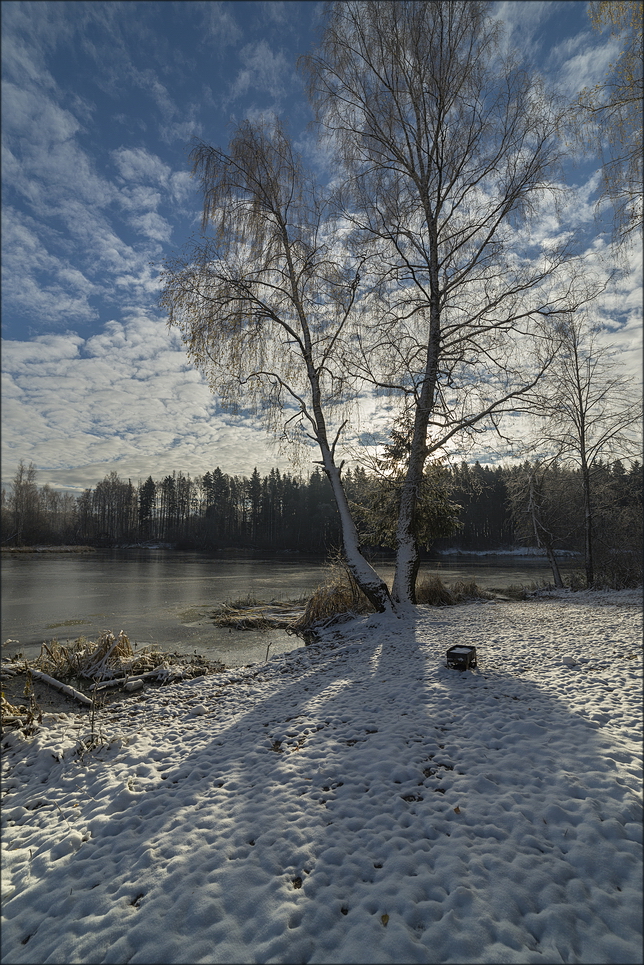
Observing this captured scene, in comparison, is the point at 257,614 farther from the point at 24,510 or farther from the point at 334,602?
the point at 24,510

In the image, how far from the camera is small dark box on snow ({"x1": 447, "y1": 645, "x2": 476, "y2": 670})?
5221mm

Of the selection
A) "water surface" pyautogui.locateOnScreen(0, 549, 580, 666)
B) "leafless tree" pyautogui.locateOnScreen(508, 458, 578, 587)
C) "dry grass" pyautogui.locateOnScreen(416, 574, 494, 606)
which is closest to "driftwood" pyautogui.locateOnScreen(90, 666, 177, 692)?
"water surface" pyautogui.locateOnScreen(0, 549, 580, 666)

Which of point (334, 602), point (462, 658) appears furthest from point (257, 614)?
point (462, 658)

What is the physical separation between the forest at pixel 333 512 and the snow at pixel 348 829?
5.67 metres

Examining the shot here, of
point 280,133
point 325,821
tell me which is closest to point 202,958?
point 325,821

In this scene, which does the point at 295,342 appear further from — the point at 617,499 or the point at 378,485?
the point at 617,499

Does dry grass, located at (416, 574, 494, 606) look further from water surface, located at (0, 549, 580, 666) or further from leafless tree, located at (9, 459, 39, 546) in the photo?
leafless tree, located at (9, 459, 39, 546)

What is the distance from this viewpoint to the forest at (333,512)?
447 inches

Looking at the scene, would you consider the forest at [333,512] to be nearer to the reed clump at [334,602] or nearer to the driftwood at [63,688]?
the reed clump at [334,602]

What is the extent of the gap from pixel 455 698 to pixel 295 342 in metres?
8.11

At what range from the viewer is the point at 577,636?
673 centimetres

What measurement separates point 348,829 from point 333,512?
4517cm

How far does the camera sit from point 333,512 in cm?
4769

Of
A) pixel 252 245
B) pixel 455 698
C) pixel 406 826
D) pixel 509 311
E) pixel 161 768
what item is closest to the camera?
pixel 406 826
